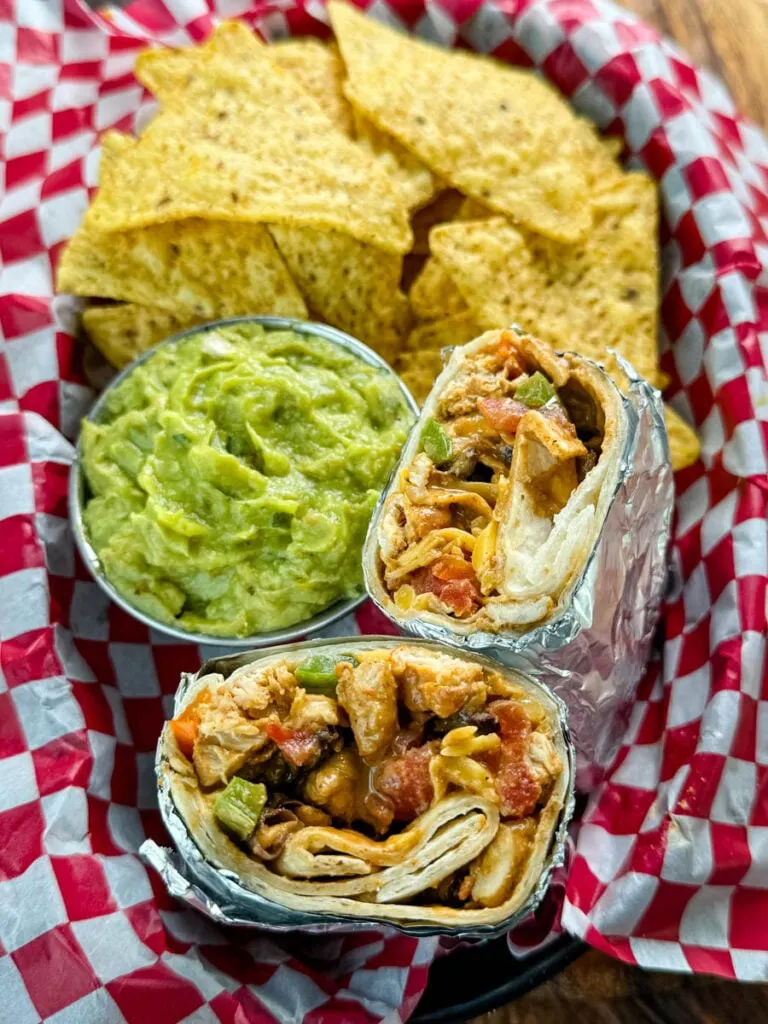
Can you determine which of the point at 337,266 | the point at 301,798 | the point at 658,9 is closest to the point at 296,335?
the point at 337,266

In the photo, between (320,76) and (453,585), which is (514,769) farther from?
(320,76)

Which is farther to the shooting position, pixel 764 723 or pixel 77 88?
pixel 77 88

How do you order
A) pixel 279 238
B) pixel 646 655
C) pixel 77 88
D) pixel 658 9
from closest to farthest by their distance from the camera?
1. pixel 646 655
2. pixel 279 238
3. pixel 77 88
4. pixel 658 9

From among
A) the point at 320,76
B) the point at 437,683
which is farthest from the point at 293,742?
the point at 320,76

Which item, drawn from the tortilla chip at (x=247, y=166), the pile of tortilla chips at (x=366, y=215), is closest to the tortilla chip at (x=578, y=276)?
the pile of tortilla chips at (x=366, y=215)

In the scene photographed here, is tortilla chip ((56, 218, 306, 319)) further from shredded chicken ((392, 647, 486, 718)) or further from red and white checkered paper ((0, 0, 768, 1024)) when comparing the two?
Answer: shredded chicken ((392, 647, 486, 718))

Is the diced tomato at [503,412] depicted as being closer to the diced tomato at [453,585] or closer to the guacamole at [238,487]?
the diced tomato at [453,585]

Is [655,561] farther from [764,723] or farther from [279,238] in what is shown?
[279,238]
